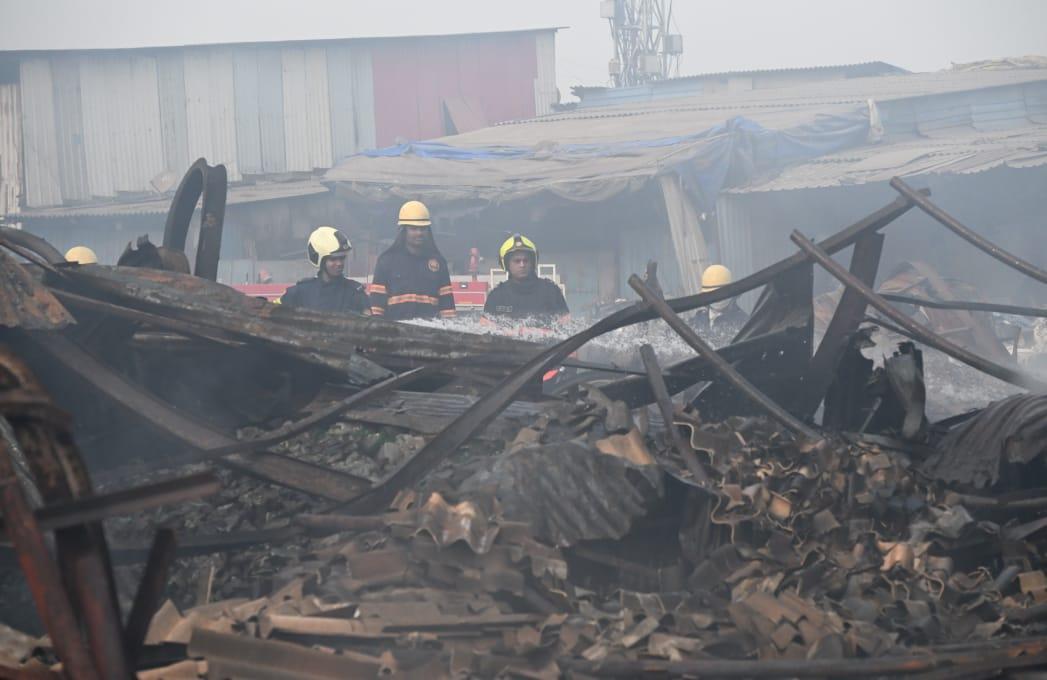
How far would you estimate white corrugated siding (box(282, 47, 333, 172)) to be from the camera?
24547 millimetres

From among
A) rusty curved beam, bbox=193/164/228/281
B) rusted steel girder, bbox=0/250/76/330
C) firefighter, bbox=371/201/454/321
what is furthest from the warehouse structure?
rusted steel girder, bbox=0/250/76/330

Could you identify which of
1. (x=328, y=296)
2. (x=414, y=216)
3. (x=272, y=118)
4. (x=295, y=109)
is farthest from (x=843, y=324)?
(x=272, y=118)

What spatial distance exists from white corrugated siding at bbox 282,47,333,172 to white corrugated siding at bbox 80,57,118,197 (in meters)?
3.93

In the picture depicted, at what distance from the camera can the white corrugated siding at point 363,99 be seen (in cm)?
2475

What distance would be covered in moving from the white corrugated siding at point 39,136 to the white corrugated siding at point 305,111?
17.0 ft

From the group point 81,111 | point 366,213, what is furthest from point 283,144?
point 366,213

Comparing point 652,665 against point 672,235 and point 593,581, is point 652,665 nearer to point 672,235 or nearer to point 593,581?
point 593,581

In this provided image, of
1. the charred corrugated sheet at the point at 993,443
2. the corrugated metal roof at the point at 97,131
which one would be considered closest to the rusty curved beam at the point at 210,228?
the charred corrugated sheet at the point at 993,443

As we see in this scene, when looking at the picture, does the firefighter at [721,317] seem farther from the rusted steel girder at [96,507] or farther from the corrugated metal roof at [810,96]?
the corrugated metal roof at [810,96]

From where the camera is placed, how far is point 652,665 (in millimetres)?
3162

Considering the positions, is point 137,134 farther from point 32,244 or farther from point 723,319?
point 32,244

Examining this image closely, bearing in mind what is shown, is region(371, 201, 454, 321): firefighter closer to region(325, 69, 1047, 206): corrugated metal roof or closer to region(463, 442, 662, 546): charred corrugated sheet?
region(463, 442, 662, 546): charred corrugated sheet

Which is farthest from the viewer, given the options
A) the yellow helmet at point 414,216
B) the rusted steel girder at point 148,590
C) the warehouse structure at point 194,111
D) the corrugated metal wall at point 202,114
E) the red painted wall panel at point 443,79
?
the red painted wall panel at point 443,79

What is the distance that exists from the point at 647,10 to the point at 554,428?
30753 millimetres
